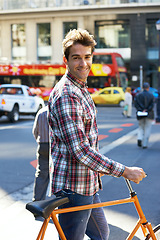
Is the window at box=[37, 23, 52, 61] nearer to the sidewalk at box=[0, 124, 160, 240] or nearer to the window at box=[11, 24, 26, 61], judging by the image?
the window at box=[11, 24, 26, 61]

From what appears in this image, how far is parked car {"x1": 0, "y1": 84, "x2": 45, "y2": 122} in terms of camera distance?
18283mm

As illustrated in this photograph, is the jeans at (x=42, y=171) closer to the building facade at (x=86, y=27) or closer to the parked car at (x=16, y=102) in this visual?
the parked car at (x=16, y=102)

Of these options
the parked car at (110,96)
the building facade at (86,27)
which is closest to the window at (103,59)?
the parked car at (110,96)

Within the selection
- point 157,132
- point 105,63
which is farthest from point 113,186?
point 105,63

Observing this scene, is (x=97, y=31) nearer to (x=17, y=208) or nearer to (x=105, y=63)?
(x=105, y=63)

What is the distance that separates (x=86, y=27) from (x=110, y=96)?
14.4 meters

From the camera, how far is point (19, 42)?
4469cm

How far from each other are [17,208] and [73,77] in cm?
340

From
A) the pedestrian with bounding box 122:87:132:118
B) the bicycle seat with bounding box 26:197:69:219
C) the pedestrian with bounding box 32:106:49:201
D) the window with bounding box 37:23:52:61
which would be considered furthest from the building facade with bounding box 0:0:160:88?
the bicycle seat with bounding box 26:197:69:219

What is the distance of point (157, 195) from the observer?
19.6 feet

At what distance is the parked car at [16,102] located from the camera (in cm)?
1828

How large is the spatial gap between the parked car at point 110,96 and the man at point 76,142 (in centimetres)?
2784

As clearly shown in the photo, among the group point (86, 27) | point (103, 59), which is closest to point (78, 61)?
point (103, 59)

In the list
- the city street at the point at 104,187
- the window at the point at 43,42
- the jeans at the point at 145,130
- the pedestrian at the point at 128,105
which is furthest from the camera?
the window at the point at 43,42
